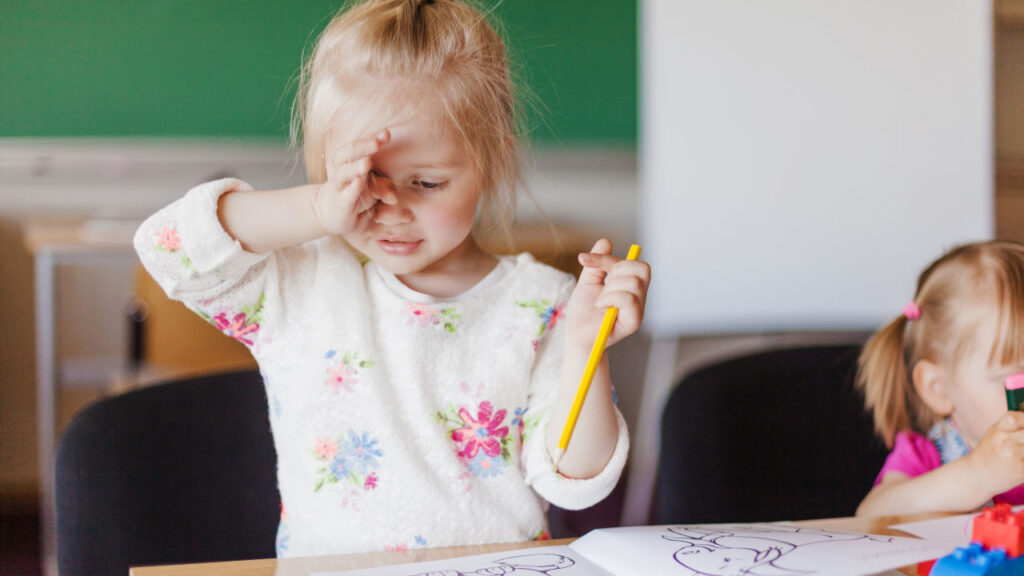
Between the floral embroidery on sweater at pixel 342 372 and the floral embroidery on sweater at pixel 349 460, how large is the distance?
0.14ft

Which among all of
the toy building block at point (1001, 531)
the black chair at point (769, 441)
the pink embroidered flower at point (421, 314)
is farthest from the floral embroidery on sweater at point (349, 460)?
the toy building block at point (1001, 531)

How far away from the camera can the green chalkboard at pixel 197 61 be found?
2.67m

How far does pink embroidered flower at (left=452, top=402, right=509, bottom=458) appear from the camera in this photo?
84cm

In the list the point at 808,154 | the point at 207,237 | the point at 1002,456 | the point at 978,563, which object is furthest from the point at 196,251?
the point at 808,154

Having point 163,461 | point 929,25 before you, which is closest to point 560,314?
point 163,461

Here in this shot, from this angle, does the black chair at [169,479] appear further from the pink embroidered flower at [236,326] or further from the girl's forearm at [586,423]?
the girl's forearm at [586,423]

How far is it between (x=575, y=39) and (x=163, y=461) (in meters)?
2.35

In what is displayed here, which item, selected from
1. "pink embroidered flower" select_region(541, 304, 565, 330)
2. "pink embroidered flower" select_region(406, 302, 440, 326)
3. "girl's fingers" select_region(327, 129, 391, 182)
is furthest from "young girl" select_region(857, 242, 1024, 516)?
"girl's fingers" select_region(327, 129, 391, 182)

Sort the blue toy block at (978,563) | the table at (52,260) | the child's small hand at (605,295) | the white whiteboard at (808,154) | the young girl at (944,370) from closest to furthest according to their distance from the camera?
the blue toy block at (978,563) → the child's small hand at (605,295) → the young girl at (944,370) → the white whiteboard at (808,154) → the table at (52,260)

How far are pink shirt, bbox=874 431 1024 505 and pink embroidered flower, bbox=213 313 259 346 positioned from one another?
68 cm

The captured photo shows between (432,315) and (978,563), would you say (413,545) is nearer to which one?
(432,315)

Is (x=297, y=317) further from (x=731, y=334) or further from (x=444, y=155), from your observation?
(x=731, y=334)

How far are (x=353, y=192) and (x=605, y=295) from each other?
21cm

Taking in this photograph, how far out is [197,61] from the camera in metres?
2.76
